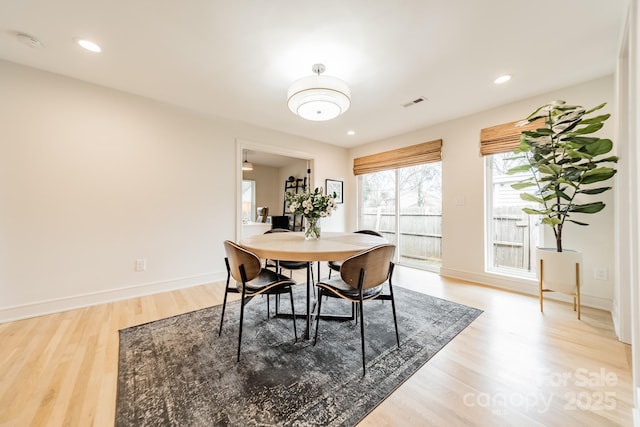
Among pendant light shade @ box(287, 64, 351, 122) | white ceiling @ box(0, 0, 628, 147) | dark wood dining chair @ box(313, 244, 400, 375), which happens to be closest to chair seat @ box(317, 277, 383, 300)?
dark wood dining chair @ box(313, 244, 400, 375)

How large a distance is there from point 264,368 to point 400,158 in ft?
12.4

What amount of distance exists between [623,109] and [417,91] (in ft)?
5.33

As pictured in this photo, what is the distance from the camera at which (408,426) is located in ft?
3.64

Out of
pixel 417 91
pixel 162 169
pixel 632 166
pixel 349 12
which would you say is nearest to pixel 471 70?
pixel 417 91

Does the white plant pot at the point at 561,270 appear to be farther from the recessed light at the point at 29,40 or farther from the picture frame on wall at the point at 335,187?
the recessed light at the point at 29,40

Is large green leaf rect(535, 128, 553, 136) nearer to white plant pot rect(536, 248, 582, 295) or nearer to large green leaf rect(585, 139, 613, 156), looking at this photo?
large green leaf rect(585, 139, 613, 156)

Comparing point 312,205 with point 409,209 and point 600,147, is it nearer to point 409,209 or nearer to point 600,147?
point 600,147

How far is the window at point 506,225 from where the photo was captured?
300 centimetres

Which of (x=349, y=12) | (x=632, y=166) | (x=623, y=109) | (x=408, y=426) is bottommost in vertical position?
(x=408, y=426)

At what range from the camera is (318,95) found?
193 cm

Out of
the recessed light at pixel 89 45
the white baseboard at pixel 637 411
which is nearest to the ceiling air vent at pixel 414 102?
the white baseboard at pixel 637 411

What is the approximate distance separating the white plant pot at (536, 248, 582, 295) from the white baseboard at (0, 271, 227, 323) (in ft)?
12.8

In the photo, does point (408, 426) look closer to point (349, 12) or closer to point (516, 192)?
point (349, 12)

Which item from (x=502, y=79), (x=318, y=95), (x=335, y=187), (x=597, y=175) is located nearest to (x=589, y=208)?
(x=597, y=175)
